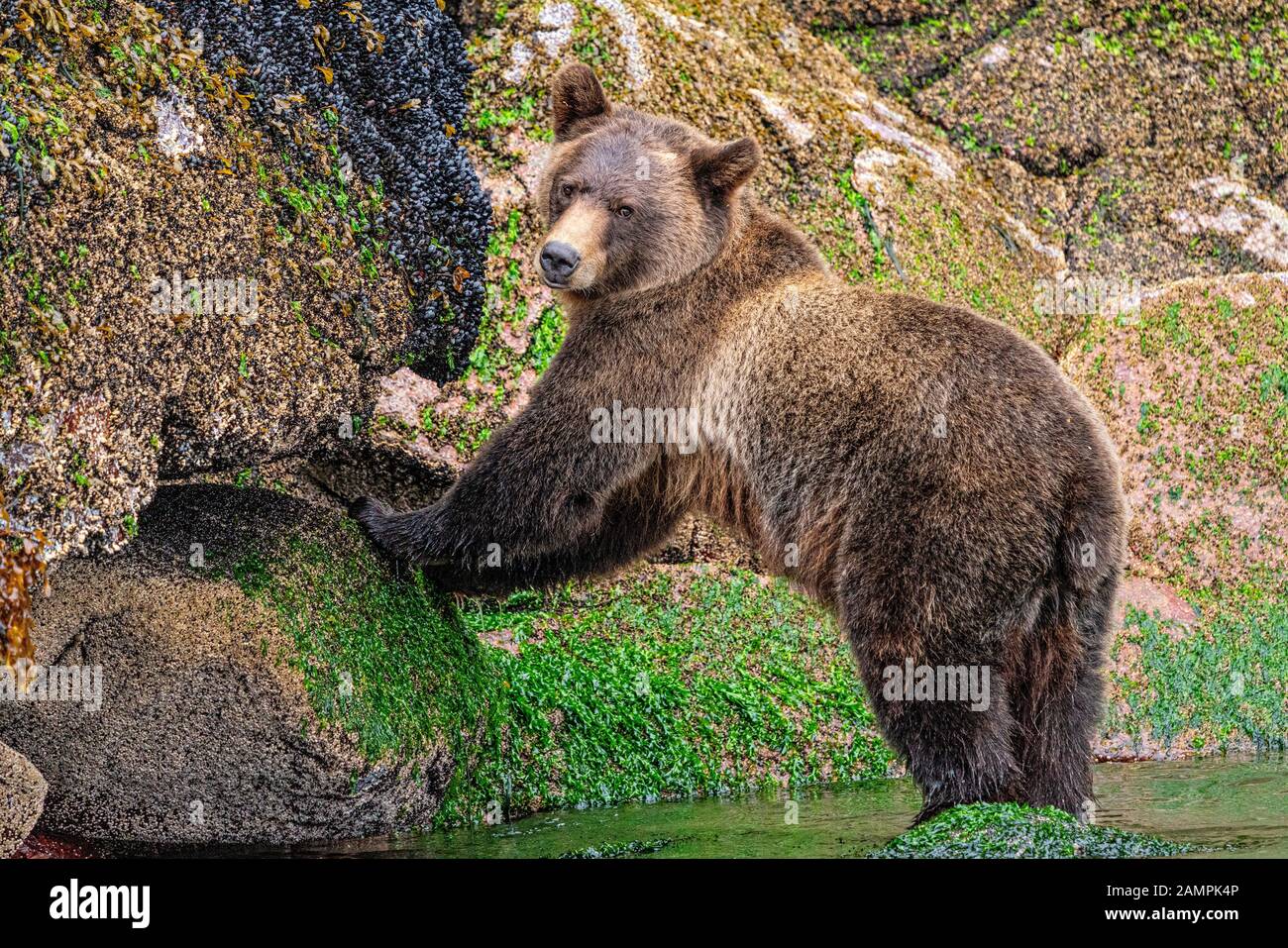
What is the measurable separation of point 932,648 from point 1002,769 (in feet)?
1.86

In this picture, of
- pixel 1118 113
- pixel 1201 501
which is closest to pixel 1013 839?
pixel 1201 501

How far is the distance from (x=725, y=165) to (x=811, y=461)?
1.54 meters

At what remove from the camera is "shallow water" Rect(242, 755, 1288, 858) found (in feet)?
19.0

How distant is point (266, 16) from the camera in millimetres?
6441

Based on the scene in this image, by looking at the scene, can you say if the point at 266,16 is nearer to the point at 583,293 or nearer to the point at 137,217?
the point at 137,217

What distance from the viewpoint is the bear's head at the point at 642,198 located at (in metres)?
6.56

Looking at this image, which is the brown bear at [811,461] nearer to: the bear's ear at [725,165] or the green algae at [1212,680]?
the bear's ear at [725,165]

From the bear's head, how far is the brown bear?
1 centimetres

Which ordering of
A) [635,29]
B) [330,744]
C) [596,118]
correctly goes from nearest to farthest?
[330,744] < [596,118] < [635,29]

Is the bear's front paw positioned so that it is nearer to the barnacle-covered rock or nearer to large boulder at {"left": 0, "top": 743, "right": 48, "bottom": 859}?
the barnacle-covered rock

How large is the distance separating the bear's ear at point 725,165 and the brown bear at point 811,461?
0.01 meters

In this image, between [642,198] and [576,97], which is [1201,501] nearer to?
[642,198]

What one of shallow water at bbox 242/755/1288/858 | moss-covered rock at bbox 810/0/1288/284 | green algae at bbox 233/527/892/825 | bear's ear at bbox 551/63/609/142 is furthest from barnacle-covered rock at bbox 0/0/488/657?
moss-covered rock at bbox 810/0/1288/284
